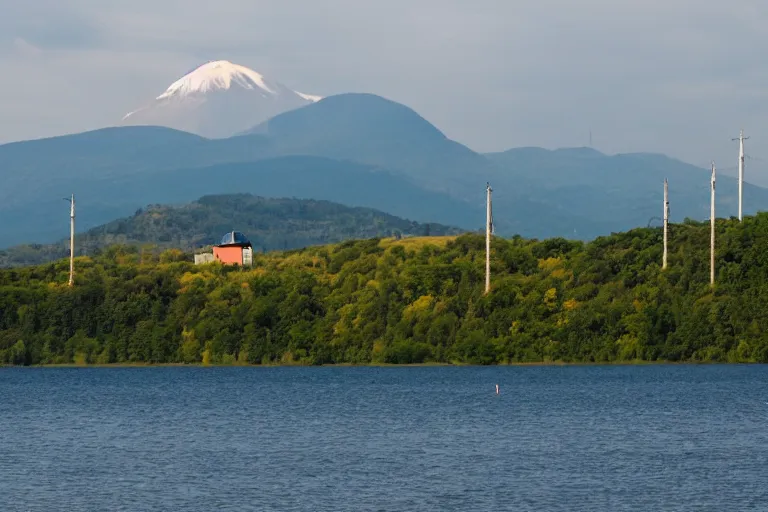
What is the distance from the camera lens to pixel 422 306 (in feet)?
467

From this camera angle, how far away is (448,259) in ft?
504

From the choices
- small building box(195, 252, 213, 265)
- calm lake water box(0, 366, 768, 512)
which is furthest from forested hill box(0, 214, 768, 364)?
calm lake water box(0, 366, 768, 512)

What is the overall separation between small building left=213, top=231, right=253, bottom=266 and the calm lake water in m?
53.4

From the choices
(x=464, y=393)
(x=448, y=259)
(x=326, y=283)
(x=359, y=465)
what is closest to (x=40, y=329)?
(x=326, y=283)

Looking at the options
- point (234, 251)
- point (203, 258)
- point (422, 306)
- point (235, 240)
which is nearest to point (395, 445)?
point (422, 306)

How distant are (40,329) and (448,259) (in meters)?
43.8

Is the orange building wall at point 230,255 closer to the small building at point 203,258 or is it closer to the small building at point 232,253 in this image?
the small building at point 232,253

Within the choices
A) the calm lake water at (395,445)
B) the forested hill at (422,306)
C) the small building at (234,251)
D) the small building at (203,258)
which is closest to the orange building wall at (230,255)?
the small building at (234,251)

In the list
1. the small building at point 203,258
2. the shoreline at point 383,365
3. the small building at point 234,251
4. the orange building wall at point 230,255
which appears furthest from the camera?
the small building at point 203,258

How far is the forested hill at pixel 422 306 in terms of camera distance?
134m

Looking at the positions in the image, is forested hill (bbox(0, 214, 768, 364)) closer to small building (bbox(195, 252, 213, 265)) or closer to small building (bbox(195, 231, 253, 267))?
small building (bbox(195, 231, 253, 267))

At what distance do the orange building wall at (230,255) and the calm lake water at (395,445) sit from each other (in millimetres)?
54171

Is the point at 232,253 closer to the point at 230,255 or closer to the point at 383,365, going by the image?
the point at 230,255

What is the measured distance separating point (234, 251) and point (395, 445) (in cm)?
10549
